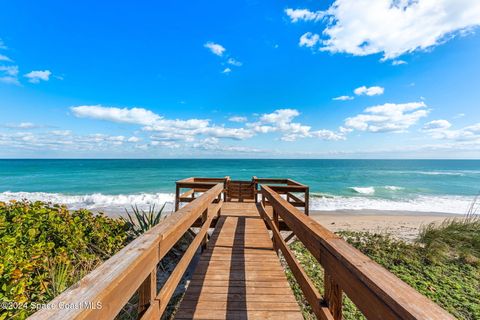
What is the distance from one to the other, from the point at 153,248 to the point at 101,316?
1.67ft

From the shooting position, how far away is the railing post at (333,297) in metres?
1.42

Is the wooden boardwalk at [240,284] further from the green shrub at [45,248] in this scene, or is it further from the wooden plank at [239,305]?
the green shrub at [45,248]

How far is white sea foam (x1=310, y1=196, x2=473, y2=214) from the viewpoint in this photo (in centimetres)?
1644

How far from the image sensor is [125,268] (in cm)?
108

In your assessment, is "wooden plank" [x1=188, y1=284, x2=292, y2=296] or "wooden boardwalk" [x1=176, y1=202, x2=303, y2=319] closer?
"wooden boardwalk" [x1=176, y1=202, x2=303, y2=319]

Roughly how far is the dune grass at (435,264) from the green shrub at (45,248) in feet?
11.1

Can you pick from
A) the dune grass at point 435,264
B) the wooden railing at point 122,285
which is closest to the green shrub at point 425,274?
the dune grass at point 435,264

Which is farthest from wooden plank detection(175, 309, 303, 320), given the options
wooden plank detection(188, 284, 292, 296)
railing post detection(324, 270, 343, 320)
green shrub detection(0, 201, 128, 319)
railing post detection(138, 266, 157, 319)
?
green shrub detection(0, 201, 128, 319)

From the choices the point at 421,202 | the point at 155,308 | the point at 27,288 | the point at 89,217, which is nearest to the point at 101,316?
the point at 155,308

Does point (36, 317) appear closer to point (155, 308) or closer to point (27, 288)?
point (155, 308)

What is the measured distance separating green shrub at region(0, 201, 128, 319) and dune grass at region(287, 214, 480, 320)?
11.1ft

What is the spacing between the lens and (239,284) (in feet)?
8.98

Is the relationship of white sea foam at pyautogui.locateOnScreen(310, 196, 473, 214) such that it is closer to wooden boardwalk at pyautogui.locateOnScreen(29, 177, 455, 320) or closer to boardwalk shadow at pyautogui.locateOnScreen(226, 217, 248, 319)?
boardwalk shadow at pyautogui.locateOnScreen(226, 217, 248, 319)

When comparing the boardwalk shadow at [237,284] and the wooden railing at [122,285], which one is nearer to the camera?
the wooden railing at [122,285]
